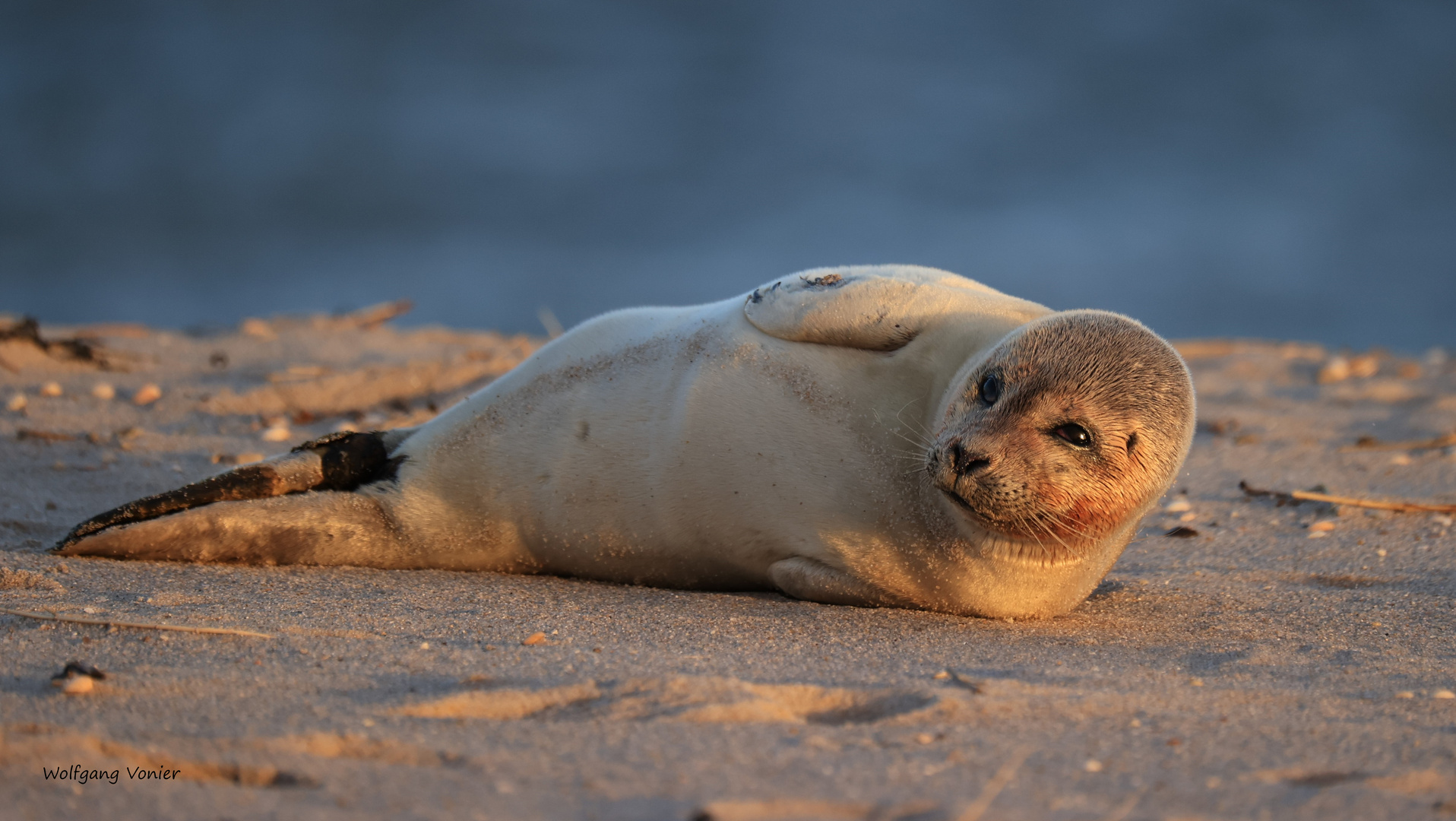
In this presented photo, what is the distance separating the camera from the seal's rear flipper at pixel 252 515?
3996 mm

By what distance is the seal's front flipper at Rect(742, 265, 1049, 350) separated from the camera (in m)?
3.87

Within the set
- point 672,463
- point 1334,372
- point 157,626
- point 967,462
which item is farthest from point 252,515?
point 1334,372

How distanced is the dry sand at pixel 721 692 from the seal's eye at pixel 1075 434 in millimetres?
556

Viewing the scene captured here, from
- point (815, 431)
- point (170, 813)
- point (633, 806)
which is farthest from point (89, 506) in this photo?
point (633, 806)

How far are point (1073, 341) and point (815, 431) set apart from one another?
2.63 feet

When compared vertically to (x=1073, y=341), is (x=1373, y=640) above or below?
below

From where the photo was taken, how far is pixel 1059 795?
2.04 m

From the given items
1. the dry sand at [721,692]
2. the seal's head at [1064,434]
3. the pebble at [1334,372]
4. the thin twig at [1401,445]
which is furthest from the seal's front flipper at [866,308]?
the pebble at [1334,372]

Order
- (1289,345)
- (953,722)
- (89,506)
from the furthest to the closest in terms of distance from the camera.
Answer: (1289,345)
(89,506)
(953,722)

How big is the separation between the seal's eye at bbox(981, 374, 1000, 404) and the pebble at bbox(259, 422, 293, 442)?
13.5 ft

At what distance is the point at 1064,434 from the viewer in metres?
3.37

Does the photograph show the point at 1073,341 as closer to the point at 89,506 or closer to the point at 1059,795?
the point at 1059,795

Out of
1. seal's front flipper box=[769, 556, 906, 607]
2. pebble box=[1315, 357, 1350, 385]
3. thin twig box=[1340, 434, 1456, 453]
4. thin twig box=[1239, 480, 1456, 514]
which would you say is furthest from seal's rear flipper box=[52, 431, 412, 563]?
pebble box=[1315, 357, 1350, 385]

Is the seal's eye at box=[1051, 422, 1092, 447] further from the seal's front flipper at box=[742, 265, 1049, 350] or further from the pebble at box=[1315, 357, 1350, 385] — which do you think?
the pebble at box=[1315, 357, 1350, 385]
